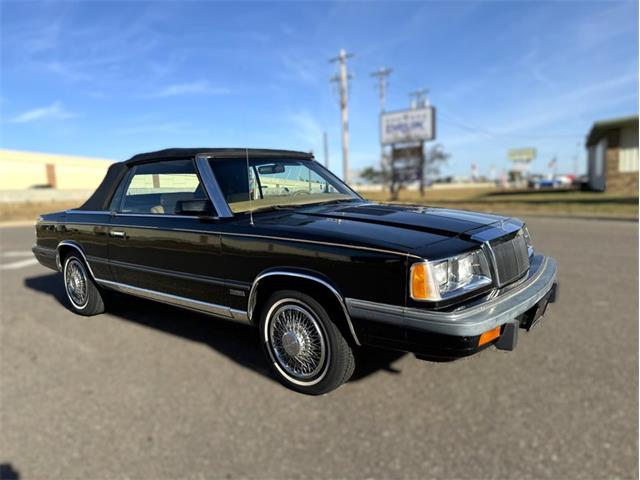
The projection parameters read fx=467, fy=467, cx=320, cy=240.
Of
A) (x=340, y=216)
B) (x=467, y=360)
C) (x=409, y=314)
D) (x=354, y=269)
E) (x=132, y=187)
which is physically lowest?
(x=467, y=360)

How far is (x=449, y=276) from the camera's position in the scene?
1.79 m

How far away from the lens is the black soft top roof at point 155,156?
7.00 ft

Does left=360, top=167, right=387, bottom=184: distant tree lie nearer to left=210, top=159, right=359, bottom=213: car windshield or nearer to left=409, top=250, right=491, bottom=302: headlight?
left=210, top=159, right=359, bottom=213: car windshield

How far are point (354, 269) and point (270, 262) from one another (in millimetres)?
355

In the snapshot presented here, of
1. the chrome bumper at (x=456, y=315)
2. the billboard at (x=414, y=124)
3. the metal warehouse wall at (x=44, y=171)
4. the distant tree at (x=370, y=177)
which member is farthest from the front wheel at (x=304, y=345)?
the billboard at (x=414, y=124)

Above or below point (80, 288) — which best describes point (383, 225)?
above

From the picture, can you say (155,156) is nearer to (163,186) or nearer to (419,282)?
(163,186)

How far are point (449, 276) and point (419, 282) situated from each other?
140 mm

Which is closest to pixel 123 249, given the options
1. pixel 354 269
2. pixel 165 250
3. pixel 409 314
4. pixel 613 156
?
pixel 165 250

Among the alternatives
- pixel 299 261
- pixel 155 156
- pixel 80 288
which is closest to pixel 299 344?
pixel 299 261

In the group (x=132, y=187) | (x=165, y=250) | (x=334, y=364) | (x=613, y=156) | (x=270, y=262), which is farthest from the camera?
(x=613, y=156)

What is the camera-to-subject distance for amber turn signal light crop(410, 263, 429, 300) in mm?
1699

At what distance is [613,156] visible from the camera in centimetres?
7850

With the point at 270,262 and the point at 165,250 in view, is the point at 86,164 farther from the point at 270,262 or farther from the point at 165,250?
the point at 270,262
